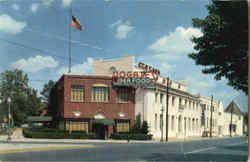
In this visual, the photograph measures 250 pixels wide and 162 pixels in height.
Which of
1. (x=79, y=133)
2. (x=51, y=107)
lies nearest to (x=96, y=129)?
(x=79, y=133)

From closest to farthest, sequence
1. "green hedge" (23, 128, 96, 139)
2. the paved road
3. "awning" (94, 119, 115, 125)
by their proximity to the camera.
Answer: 1. the paved road
2. "green hedge" (23, 128, 96, 139)
3. "awning" (94, 119, 115, 125)

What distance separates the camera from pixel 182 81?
59.6m

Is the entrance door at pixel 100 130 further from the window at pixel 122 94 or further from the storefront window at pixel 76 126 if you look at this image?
the window at pixel 122 94

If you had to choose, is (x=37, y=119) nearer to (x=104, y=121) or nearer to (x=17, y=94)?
(x=104, y=121)

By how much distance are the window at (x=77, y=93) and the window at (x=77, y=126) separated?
2909 mm

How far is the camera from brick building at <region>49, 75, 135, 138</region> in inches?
1549

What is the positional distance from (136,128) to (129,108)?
2.88 m

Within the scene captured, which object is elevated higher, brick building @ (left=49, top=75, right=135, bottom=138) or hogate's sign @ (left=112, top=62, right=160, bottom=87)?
hogate's sign @ (left=112, top=62, right=160, bottom=87)

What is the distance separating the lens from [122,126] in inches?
1615

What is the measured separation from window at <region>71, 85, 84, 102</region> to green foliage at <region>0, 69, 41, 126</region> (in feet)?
62.6

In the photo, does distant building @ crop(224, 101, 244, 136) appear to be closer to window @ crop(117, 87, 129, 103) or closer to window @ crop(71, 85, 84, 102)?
window @ crop(117, 87, 129, 103)

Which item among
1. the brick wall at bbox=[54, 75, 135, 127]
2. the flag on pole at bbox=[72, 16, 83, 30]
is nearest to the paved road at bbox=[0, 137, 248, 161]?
the brick wall at bbox=[54, 75, 135, 127]

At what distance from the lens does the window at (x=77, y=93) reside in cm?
3978

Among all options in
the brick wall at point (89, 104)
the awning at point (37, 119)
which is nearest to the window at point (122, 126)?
the brick wall at point (89, 104)
